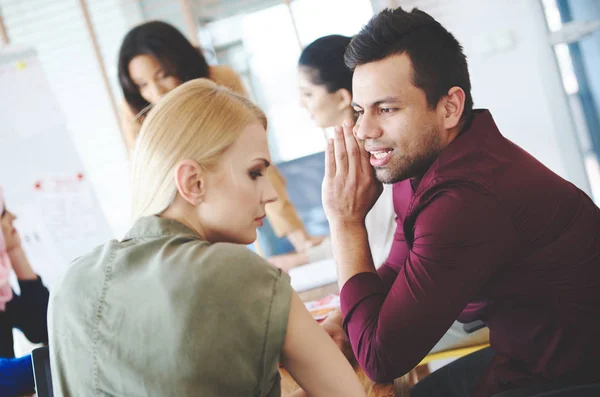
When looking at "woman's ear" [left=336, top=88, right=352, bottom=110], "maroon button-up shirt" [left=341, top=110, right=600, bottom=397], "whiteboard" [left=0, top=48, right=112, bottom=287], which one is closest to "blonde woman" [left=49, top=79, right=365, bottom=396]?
"maroon button-up shirt" [left=341, top=110, right=600, bottom=397]

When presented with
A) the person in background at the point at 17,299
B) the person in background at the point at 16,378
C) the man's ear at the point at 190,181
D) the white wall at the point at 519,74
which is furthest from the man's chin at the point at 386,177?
the white wall at the point at 519,74

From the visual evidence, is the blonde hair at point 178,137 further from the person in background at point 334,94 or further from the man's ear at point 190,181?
the person in background at point 334,94

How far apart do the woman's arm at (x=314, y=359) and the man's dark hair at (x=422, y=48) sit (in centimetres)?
59

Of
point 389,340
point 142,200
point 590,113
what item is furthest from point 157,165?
point 590,113

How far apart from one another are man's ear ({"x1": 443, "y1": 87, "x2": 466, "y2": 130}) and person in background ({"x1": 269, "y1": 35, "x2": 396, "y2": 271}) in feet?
2.05

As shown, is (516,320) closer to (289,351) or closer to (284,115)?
(289,351)

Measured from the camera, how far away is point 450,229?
1.04 meters

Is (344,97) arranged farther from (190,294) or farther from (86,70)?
(86,70)

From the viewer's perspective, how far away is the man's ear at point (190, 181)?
2.92 ft

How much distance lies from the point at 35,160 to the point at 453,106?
107 inches

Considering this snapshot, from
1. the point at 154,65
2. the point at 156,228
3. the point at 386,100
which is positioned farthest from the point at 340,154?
the point at 154,65

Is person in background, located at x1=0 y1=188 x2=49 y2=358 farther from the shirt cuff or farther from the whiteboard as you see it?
the shirt cuff

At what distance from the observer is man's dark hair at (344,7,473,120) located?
1.20 metres

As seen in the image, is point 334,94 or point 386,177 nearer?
point 386,177
